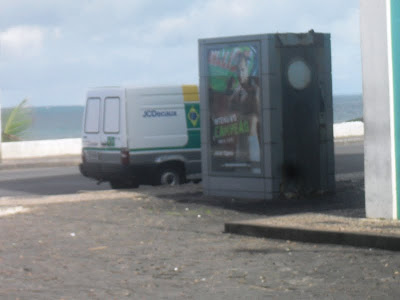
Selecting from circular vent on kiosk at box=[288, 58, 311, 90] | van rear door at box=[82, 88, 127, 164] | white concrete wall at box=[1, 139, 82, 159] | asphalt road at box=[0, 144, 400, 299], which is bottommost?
asphalt road at box=[0, 144, 400, 299]

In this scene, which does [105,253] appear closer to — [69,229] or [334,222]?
[69,229]

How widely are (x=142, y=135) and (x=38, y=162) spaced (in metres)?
11.9

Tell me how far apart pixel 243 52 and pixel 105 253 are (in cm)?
556

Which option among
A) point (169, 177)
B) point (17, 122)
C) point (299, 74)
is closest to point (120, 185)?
point (169, 177)

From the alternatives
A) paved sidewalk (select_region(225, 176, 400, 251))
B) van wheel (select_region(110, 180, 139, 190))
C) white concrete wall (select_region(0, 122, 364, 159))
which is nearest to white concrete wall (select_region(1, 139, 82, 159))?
white concrete wall (select_region(0, 122, 364, 159))

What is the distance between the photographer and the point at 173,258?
9.11 m

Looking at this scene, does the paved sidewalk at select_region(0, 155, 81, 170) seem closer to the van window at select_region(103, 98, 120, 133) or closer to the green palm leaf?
the green palm leaf

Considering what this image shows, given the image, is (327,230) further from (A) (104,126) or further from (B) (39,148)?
(B) (39,148)

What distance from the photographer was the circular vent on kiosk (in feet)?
46.2

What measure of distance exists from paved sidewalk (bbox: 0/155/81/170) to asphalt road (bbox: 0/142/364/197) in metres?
0.82

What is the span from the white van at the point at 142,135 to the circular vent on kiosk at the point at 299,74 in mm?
3403

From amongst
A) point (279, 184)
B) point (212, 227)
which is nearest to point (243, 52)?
point (279, 184)

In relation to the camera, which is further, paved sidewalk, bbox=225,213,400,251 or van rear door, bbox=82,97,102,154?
van rear door, bbox=82,97,102,154

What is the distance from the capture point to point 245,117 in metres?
14.2
